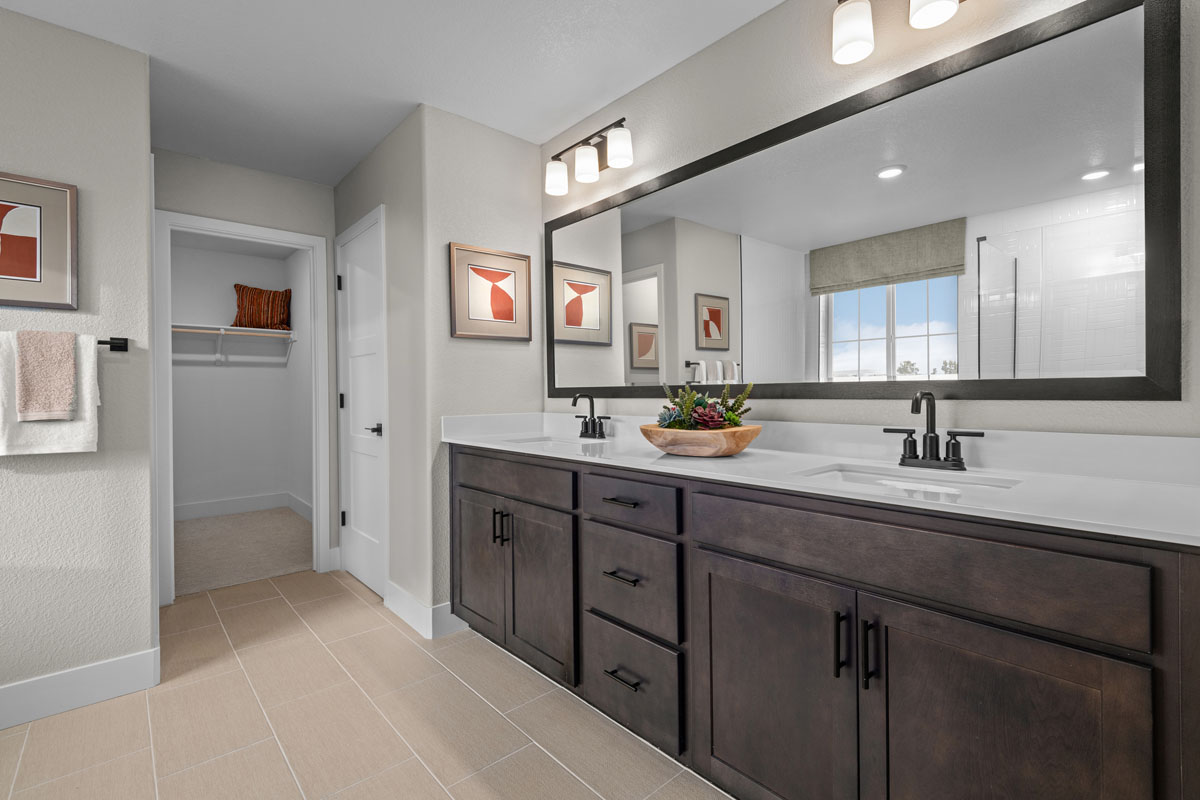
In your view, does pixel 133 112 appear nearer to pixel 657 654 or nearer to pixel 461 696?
pixel 461 696

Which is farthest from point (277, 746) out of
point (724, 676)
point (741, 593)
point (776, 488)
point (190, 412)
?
point (190, 412)

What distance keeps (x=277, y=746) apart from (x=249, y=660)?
2.39 feet

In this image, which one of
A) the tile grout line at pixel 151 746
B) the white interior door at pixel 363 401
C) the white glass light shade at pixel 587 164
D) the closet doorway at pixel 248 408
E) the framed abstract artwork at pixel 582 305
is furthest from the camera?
the closet doorway at pixel 248 408

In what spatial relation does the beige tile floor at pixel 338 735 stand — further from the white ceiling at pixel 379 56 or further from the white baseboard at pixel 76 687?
Answer: the white ceiling at pixel 379 56

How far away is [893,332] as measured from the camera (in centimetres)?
167

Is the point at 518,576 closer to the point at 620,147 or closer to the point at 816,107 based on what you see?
the point at 620,147

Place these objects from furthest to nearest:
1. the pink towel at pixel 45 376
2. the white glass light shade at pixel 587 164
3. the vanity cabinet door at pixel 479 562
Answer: the white glass light shade at pixel 587 164
the vanity cabinet door at pixel 479 562
the pink towel at pixel 45 376

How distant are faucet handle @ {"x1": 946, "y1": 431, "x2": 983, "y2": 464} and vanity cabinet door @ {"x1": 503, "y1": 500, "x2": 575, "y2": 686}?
114 centimetres

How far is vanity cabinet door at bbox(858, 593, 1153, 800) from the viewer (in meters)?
0.90

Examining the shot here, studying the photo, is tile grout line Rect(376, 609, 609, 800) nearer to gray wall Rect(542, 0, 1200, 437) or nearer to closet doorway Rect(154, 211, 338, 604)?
gray wall Rect(542, 0, 1200, 437)

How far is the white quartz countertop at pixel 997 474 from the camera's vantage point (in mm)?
951

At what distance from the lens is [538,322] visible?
2.99 meters

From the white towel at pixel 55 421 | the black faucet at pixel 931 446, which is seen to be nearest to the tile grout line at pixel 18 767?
the white towel at pixel 55 421

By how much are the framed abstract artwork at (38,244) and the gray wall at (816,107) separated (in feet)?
6.51
